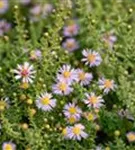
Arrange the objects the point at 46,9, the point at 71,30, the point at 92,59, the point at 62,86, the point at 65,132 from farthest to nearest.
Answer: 1. the point at 46,9
2. the point at 71,30
3. the point at 92,59
4. the point at 62,86
5. the point at 65,132

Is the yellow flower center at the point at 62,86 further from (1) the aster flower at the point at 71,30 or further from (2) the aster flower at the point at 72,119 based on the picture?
(1) the aster flower at the point at 71,30

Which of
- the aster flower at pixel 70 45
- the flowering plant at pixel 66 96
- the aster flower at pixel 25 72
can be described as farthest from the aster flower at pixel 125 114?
the aster flower at pixel 70 45

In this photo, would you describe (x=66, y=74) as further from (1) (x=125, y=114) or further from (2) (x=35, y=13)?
(2) (x=35, y=13)

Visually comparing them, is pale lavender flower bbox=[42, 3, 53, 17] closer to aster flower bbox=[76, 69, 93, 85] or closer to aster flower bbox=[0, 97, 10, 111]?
aster flower bbox=[76, 69, 93, 85]

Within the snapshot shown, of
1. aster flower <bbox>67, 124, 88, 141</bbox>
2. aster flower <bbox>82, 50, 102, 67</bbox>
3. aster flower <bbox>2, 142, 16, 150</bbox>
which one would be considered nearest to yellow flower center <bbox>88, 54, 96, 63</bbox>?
aster flower <bbox>82, 50, 102, 67</bbox>

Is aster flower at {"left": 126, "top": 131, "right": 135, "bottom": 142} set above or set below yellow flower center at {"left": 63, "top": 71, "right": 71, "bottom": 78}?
below

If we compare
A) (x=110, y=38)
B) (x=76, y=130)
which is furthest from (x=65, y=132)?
(x=110, y=38)

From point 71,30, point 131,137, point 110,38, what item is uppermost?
point 71,30
